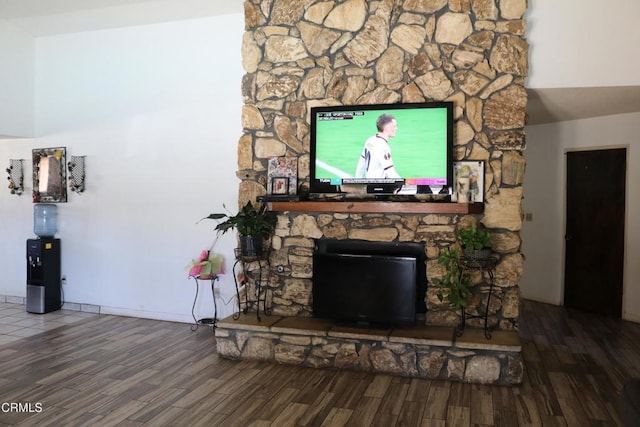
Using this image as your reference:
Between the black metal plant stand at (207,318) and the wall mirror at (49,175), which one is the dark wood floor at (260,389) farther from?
the wall mirror at (49,175)

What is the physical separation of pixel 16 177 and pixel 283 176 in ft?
12.7

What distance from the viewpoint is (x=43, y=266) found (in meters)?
5.44

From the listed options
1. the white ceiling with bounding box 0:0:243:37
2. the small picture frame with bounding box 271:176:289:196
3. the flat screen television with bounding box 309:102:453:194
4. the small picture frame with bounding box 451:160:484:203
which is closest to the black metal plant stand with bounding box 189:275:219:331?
the small picture frame with bounding box 271:176:289:196

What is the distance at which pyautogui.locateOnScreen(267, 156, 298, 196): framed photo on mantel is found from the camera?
4.14 m

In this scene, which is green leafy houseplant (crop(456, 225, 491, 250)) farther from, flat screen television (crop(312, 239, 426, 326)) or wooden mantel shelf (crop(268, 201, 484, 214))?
flat screen television (crop(312, 239, 426, 326))

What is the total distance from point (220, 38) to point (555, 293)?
16.3ft

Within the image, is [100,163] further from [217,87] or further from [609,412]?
[609,412]

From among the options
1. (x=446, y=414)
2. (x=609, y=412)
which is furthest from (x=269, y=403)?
(x=609, y=412)

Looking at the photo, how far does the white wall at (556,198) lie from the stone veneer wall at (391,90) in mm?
2391

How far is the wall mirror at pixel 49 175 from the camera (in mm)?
5633

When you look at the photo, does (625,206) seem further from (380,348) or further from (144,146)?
(144,146)

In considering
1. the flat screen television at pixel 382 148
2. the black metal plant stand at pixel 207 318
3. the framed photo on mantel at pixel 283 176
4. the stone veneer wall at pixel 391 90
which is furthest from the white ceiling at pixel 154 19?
the black metal plant stand at pixel 207 318

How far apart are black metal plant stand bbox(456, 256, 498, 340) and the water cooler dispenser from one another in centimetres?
449

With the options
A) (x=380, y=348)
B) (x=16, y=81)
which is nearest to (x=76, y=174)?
(x=16, y=81)
